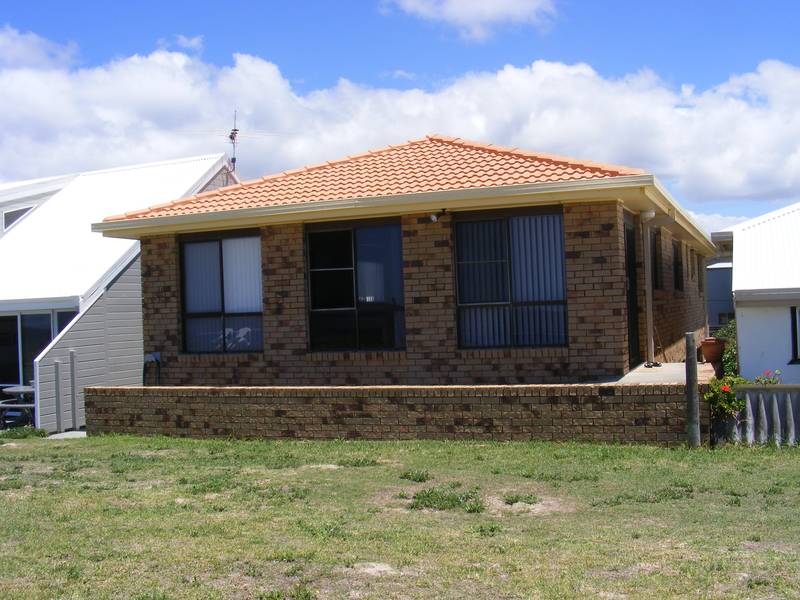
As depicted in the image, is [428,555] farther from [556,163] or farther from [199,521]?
[556,163]

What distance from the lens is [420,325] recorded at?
46.1 ft

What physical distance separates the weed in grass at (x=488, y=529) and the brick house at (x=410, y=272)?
592cm

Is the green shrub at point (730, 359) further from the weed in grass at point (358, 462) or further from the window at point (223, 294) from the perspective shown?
the window at point (223, 294)

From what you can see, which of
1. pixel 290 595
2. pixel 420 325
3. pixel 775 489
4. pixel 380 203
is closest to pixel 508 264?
pixel 420 325

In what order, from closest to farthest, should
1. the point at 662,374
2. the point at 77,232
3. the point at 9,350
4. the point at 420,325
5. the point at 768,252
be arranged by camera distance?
the point at 662,374
the point at 420,325
the point at 768,252
the point at 9,350
the point at 77,232

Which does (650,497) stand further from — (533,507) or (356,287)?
(356,287)

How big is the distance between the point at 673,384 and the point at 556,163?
4236 millimetres

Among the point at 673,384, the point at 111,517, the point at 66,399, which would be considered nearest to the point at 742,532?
the point at 673,384

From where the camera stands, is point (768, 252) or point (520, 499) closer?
point (520, 499)

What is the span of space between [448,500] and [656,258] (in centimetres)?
1013

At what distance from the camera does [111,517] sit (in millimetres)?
8258

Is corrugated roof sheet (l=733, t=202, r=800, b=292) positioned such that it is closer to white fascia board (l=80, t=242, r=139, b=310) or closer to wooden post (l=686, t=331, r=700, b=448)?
wooden post (l=686, t=331, r=700, b=448)

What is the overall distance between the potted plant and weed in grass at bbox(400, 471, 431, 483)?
11.6 feet

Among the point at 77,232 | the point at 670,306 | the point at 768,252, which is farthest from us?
the point at 77,232
